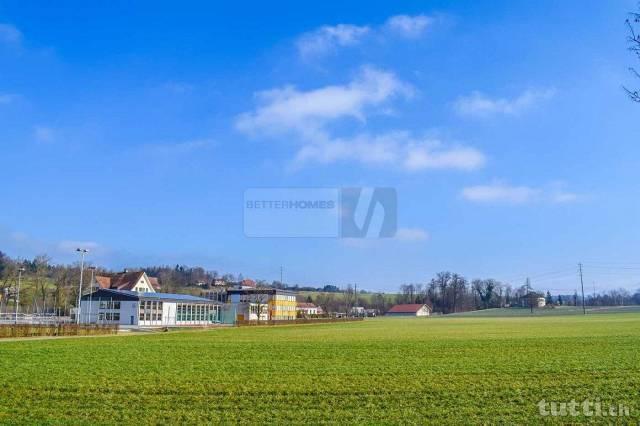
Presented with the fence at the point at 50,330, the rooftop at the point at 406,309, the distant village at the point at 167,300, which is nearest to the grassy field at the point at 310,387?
the fence at the point at 50,330

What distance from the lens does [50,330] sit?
43844 millimetres

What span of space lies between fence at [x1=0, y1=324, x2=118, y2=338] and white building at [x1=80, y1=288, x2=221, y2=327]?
67.5 feet

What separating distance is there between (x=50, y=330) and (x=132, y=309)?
26103mm

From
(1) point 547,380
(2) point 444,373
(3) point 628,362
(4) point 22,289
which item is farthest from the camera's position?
(4) point 22,289

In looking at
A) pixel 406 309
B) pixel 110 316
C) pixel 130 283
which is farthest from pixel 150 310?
pixel 406 309

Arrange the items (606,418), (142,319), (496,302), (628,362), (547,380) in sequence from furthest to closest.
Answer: (496,302) < (142,319) < (628,362) < (547,380) < (606,418)

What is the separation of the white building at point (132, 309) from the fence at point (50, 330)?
20.6 metres

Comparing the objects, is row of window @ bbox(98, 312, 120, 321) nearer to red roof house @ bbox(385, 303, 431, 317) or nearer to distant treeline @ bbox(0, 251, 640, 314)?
distant treeline @ bbox(0, 251, 640, 314)

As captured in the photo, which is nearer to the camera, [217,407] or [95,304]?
[217,407]

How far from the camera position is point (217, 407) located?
11.8m

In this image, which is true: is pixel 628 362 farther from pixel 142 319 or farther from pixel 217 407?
pixel 142 319

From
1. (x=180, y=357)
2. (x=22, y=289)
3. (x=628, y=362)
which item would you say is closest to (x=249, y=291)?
(x=22, y=289)

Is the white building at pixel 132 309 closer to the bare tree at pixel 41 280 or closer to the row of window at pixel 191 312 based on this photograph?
the row of window at pixel 191 312

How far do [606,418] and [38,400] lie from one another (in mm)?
12195
